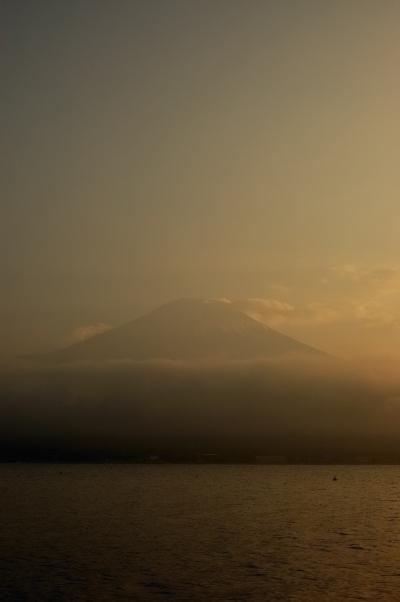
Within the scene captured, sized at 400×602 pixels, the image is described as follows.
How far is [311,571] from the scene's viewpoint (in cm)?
5072

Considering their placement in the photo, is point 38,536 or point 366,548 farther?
point 38,536

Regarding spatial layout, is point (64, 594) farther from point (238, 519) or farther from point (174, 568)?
point (238, 519)

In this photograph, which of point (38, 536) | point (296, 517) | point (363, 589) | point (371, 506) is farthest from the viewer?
point (371, 506)

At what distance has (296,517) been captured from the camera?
98188 mm

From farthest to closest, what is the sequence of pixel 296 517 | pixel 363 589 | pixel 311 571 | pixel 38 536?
1. pixel 296 517
2. pixel 38 536
3. pixel 311 571
4. pixel 363 589

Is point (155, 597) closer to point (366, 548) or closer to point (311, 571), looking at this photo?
point (311, 571)

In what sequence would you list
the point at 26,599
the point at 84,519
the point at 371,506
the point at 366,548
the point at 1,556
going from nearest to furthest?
the point at 26,599
the point at 1,556
the point at 366,548
the point at 84,519
the point at 371,506

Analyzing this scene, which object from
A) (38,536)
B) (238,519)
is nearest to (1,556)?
(38,536)

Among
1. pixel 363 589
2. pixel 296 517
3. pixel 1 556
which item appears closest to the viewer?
pixel 363 589

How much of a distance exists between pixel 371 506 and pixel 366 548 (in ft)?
216

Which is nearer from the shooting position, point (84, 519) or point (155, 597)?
point (155, 597)

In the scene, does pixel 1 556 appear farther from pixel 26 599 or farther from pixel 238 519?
pixel 238 519

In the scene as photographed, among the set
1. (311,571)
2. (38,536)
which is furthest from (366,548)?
(38,536)

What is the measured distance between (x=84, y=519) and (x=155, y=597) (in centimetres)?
5250
